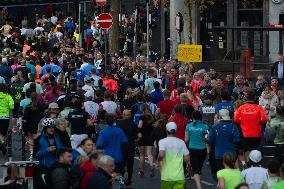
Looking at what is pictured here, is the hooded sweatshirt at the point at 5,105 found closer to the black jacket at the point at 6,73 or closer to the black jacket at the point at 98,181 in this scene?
the black jacket at the point at 6,73

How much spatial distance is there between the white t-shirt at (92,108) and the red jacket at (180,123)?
9.97 feet

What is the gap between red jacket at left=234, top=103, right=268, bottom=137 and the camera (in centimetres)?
2611

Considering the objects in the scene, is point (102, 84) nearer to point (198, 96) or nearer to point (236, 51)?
point (198, 96)

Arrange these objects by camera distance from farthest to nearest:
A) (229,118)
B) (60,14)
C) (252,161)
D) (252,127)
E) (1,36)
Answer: (60,14)
(1,36)
(252,127)
(229,118)
(252,161)

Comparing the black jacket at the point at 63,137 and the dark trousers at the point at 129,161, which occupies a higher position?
the black jacket at the point at 63,137

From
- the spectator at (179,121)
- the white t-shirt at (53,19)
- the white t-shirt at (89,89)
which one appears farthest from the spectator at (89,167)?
the white t-shirt at (53,19)

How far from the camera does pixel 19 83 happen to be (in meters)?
32.3

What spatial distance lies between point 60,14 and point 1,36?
7.15 metres

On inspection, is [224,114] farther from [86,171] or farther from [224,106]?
[86,171]

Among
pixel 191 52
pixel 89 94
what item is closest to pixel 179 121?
pixel 89 94

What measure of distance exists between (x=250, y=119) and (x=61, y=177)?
8.51 m

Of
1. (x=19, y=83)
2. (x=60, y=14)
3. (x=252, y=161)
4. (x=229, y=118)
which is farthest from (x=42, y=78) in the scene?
(x=60, y=14)

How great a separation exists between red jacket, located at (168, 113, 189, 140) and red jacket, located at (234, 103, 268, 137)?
4.31 ft

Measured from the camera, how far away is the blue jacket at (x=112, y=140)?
23.0 metres
